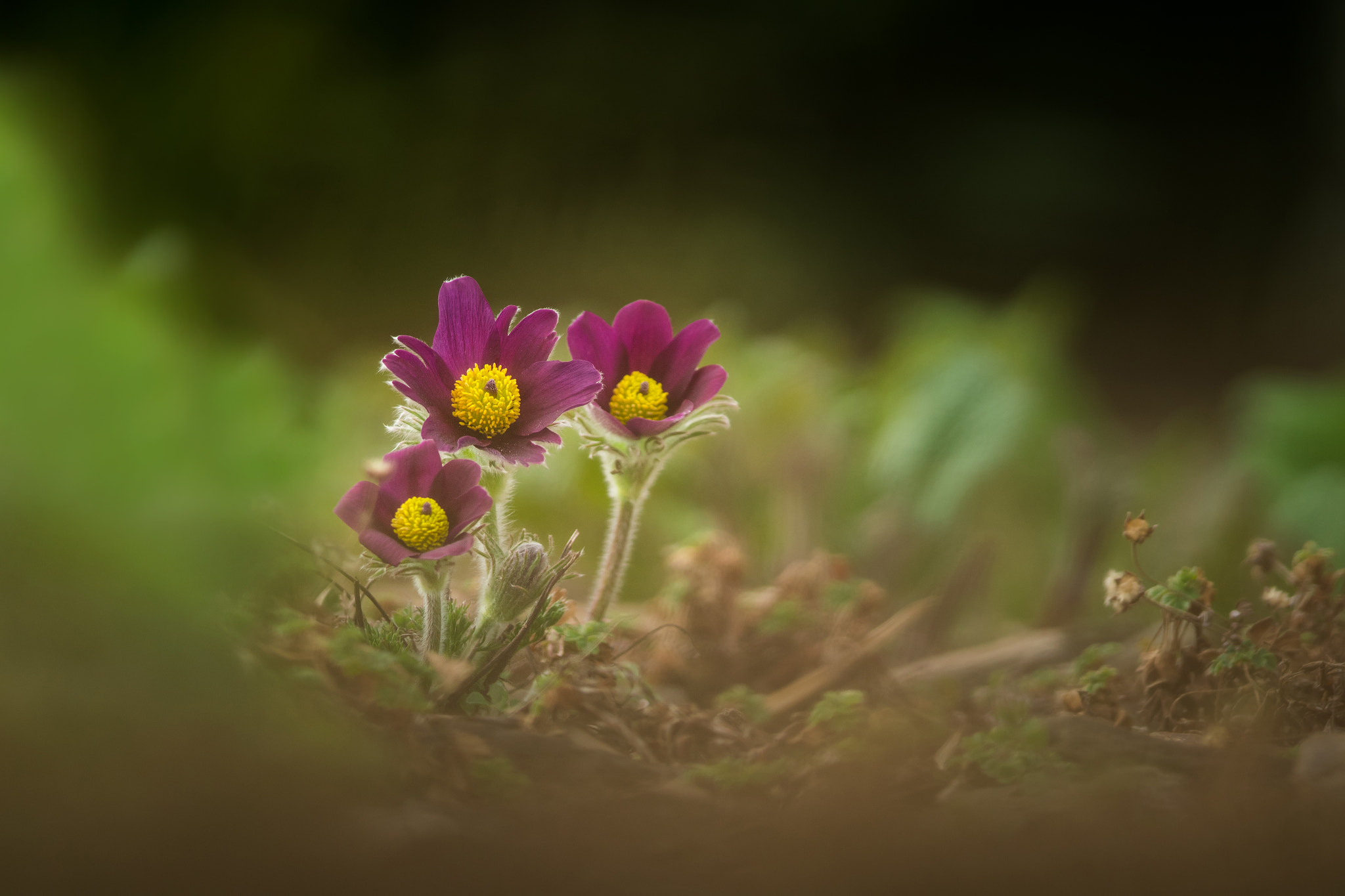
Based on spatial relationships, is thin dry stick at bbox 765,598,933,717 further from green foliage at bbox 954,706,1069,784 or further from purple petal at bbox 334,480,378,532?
purple petal at bbox 334,480,378,532

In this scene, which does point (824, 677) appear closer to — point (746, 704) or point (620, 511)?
point (746, 704)

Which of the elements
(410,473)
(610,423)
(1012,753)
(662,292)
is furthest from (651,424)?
(662,292)

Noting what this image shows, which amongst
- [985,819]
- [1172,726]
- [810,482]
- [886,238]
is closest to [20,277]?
[985,819]

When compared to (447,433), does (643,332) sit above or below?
above

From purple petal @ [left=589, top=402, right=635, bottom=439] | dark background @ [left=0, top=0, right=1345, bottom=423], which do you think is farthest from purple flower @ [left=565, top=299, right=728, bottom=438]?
dark background @ [left=0, top=0, right=1345, bottom=423]

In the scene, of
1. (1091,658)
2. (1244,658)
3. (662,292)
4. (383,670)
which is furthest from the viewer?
(662,292)

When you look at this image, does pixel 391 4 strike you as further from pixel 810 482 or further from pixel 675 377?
pixel 675 377
